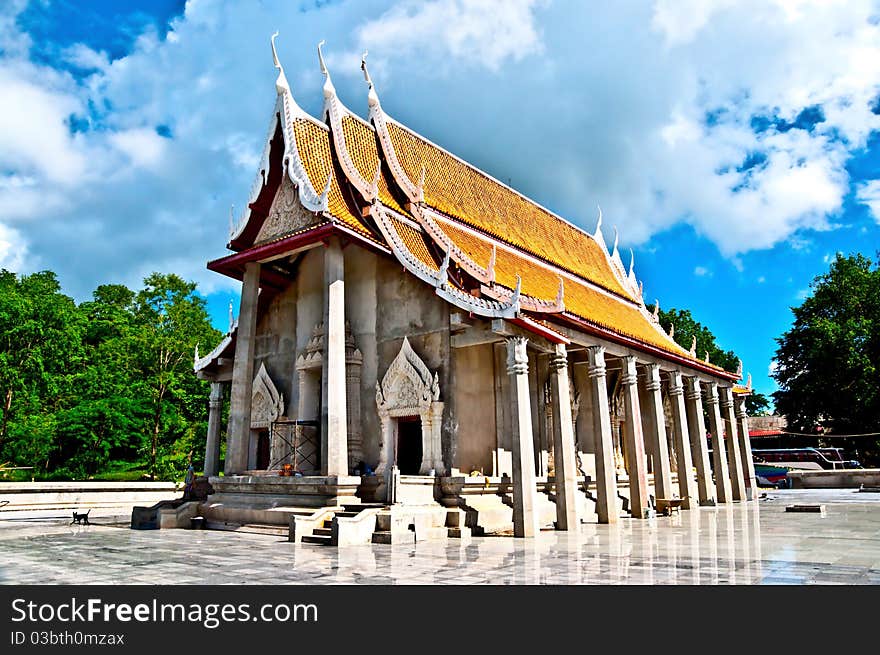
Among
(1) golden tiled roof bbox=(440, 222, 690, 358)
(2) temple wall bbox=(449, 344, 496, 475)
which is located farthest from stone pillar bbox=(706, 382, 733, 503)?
(2) temple wall bbox=(449, 344, 496, 475)

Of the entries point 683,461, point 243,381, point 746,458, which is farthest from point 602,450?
point 746,458

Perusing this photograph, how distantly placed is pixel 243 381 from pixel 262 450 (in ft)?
8.92

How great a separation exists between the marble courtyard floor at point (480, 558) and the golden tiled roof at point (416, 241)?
224 inches

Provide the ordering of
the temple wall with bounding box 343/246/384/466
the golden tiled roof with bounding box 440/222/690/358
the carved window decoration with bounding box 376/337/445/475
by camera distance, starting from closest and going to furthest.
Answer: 1. the carved window decoration with bounding box 376/337/445/475
2. the temple wall with bounding box 343/246/384/466
3. the golden tiled roof with bounding box 440/222/690/358

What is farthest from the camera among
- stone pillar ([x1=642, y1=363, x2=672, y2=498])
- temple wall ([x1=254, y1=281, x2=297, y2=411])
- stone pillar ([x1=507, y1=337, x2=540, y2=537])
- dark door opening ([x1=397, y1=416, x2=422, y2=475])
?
stone pillar ([x1=642, y1=363, x2=672, y2=498])

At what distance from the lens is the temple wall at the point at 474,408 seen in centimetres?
1305

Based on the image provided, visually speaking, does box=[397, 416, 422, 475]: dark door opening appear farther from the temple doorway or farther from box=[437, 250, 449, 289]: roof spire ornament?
the temple doorway

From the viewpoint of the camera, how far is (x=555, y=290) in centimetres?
1758

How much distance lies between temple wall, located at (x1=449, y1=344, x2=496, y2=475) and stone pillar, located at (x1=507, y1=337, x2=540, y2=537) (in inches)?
70.1

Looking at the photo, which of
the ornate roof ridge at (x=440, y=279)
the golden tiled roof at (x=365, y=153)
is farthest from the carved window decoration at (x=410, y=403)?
the golden tiled roof at (x=365, y=153)

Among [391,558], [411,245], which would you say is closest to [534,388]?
[411,245]

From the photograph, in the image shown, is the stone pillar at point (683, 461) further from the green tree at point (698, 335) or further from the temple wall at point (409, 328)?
the green tree at point (698, 335)

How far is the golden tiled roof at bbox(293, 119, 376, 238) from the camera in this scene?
1334 cm
